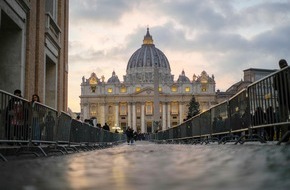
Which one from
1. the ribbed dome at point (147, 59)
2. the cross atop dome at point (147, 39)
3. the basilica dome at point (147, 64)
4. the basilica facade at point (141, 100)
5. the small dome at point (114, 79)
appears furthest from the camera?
the cross atop dome at point (147, 39)

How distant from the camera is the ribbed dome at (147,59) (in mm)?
155725

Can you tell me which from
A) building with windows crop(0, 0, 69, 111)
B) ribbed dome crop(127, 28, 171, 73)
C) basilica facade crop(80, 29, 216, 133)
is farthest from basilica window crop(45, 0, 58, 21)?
ribbed dome crop(127, 28, 171, 73)

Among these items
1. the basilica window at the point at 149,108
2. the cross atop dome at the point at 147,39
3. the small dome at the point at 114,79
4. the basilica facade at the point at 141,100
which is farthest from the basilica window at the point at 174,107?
the cross atop dome at the point at 147,39

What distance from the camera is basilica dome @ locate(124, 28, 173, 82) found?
152750 mm

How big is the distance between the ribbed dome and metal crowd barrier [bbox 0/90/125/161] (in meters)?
142

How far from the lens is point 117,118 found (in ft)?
470

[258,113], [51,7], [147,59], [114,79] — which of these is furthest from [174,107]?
[258,113]

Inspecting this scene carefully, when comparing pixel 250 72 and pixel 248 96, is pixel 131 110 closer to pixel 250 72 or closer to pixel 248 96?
pixel 250 72

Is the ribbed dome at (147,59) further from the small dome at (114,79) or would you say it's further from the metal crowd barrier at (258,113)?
the metal crowd barrier at (258,113)

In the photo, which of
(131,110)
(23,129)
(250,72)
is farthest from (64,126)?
(131,110)

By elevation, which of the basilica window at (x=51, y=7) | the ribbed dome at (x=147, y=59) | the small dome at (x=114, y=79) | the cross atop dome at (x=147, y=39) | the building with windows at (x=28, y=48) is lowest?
the building with windows at (x=28, y=48)

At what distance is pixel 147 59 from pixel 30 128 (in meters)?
148

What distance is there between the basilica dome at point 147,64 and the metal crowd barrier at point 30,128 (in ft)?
451

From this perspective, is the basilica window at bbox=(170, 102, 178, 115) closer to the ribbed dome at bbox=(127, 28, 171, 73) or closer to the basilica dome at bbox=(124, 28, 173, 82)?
the basilica dome at bbox=(124, 28, 173, 82)
